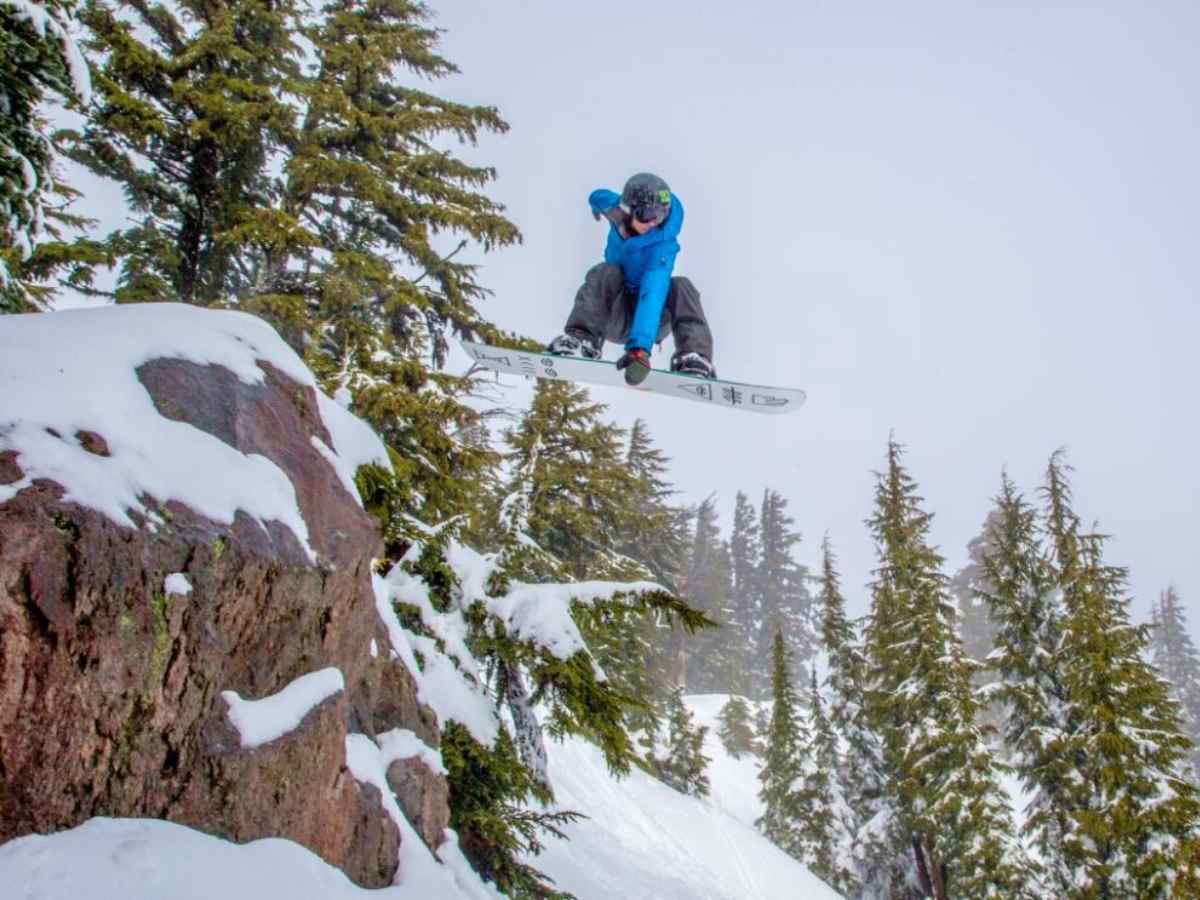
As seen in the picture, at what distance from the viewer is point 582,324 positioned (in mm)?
7367

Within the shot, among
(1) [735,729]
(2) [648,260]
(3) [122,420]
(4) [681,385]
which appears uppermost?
(2) [648,260]

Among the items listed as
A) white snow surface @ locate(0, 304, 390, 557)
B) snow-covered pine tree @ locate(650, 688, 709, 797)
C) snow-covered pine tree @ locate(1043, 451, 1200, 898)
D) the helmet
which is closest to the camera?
white snow surface @ locate(0, 304, 390, 557)

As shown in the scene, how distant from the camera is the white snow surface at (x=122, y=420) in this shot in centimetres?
308

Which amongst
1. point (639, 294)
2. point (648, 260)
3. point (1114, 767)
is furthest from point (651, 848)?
point (648, 260)

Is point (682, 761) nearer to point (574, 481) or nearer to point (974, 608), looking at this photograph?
point (574, 481)

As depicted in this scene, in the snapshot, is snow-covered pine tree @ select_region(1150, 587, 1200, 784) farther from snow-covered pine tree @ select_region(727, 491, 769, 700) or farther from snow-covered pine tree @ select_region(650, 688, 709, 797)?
snow-covered pine tree @ select_region(650, 688, 709, 797)

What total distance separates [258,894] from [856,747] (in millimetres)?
24603

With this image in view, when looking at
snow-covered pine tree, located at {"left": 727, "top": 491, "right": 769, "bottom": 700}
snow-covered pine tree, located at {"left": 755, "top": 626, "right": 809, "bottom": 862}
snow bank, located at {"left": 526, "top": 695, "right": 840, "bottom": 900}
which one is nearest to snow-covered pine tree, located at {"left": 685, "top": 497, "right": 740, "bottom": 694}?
snow-covered pine tree, located at {"left": 727, "top": 491, "right": 769, "bottom": 700}

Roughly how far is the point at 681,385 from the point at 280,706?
5.41 m

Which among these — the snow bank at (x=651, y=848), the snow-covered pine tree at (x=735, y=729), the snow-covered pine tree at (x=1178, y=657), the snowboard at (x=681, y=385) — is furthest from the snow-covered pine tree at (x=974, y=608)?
the snowboard at (x=681, y=385)

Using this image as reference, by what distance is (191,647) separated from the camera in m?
3.37

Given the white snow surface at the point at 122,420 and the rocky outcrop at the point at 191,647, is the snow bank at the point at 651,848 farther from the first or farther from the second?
the white snow surface at the point at 122,420

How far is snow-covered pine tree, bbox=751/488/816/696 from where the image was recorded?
5884 cm

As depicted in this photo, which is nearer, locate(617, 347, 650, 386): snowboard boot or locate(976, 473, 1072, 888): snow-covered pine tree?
A: locate(617, 347, 650, 386): snowboard boot
